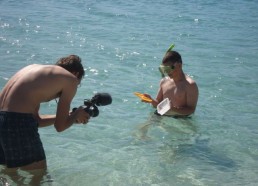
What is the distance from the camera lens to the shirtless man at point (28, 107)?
388 cm

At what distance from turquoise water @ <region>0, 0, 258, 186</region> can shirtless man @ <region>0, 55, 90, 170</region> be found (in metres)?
0.50

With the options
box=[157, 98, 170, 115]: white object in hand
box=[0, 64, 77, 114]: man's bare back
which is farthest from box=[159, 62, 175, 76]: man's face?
box=[0, 64, 77, 114]: man's bare back

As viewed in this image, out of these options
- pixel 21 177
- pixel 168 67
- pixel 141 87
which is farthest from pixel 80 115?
pixel 141 87

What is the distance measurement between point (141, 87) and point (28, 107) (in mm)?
4942

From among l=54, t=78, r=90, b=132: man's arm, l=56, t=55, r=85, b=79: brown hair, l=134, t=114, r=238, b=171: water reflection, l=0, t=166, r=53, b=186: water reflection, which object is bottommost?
l=134, t=114, r=238, b=171: water reflection

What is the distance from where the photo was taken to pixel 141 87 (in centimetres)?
872

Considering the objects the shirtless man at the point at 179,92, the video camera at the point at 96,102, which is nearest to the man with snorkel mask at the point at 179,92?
the shirtless man at the point at 179,92

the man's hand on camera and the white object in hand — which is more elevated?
the man's hand on camera

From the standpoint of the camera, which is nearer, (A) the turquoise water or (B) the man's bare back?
(B) the man's bare back

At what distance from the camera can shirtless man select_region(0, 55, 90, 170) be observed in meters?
3.88

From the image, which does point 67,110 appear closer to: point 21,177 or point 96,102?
point 96,102

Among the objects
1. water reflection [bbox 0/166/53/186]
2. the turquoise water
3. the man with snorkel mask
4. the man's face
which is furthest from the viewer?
the man with snorkel mask

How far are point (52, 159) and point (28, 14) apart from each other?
1170 cm

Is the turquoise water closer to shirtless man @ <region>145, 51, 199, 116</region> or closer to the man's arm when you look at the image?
shirtless man @ <region>145, 51, 199, 116</region>
